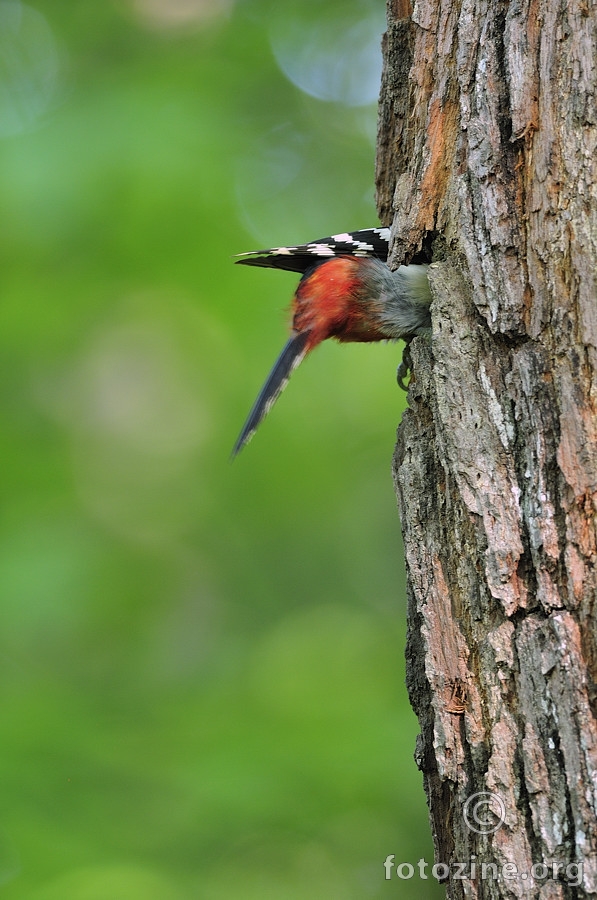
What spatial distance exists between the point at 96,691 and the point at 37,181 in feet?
8.86

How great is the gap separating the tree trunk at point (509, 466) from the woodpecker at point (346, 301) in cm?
131

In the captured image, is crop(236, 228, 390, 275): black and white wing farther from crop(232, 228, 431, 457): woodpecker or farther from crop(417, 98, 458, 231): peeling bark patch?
crop(417, 98, 458, 231): peeling bark patch

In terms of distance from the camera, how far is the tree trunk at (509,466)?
5.55 feet

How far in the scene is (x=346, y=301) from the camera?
380 centimetres

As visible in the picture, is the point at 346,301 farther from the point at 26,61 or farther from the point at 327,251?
the point at 26,61

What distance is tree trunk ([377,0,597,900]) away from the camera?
5.55 ft

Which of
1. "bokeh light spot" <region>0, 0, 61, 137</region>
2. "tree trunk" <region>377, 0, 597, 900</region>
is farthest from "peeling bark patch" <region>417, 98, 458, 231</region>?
"bokeh light spot" <region>0, 0, 61, 137</region>

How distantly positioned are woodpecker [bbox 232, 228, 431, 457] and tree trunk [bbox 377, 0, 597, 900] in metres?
1.31

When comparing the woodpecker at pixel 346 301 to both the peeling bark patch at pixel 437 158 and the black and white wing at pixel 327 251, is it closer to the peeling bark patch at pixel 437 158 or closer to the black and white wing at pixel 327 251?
the black and white wing at pixel 327 251

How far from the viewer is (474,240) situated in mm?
2068

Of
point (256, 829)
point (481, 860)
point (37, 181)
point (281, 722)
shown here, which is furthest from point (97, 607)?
point (481, 860)

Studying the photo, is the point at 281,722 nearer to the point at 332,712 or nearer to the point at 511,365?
the point at 332,712

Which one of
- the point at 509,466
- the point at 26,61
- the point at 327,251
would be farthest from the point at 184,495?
the point at 509,466

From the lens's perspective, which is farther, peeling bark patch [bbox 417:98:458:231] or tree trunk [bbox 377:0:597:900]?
peeling bark patch [bbox 417:98:458:231]
